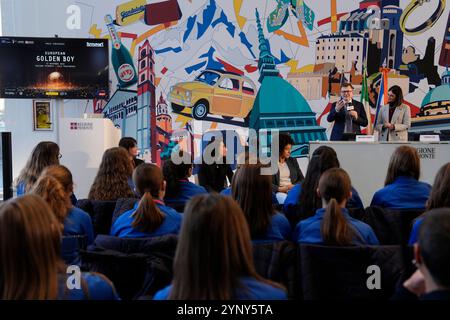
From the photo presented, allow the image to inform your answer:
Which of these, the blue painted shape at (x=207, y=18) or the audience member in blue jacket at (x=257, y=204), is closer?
the audience member in blue jacket at (x=257, y=204)

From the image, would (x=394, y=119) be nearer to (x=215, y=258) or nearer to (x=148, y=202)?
(x=148, y=202)

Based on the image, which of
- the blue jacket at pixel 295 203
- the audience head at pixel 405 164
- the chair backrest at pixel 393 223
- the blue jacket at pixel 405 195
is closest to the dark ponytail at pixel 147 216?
the blue jacket at pixel 295 203

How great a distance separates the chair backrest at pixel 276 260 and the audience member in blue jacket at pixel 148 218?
582mm

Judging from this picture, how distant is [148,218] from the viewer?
90.0 inches

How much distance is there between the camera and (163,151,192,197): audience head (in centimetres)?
320

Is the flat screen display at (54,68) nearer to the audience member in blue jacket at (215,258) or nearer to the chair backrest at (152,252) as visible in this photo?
the chair backrest at (152,252)

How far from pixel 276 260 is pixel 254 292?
64cm

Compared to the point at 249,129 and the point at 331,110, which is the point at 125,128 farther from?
the point at 331,110

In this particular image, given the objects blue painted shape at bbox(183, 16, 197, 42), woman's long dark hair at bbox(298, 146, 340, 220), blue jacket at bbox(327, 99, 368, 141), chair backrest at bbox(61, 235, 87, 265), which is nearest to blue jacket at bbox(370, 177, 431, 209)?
woman's long dark hair at bbox(298, 146, 340, 220)

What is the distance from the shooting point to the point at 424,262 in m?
1.23

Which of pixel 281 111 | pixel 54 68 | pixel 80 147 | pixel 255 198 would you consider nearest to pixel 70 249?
pixel 255 198

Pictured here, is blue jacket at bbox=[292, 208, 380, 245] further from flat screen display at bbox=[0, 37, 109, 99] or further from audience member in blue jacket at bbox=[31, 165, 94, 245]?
flat screen display at bbox=[0, 37, 109, 99]

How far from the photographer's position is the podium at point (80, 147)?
216 inches

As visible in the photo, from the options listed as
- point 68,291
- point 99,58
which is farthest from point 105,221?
point 99,58
